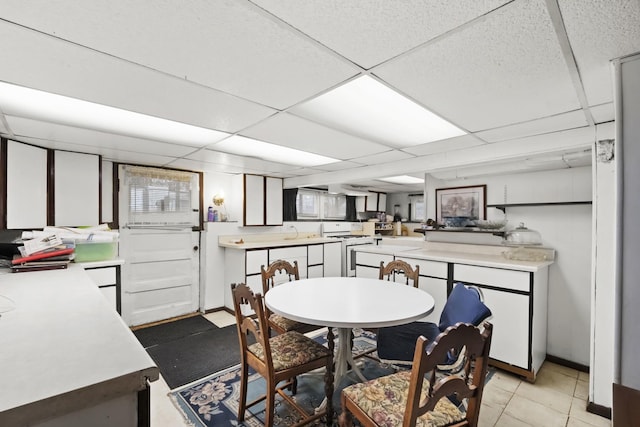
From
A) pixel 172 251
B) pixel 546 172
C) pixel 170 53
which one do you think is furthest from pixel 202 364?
pixel 546 172

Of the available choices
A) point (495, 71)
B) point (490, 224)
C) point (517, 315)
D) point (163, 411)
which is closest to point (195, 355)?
point (163, 411)

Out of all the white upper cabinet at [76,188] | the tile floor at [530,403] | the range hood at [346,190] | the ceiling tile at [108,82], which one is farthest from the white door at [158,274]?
the range hood at [346,190]

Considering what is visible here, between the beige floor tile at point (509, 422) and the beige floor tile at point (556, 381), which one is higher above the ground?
Answer: the beige floor tile at point (509, 422)

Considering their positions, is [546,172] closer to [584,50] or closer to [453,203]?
[453,203]

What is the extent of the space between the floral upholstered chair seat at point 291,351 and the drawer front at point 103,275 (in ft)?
5.72

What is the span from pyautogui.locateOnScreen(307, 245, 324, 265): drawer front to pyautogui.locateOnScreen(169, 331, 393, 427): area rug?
90.8 inches

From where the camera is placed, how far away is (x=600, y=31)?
1081 mm

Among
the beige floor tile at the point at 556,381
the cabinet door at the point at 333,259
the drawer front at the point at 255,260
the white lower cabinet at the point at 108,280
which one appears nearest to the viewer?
the beige floor tile at the point at 556,381

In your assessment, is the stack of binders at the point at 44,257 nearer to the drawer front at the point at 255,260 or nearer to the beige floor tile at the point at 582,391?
the drawer front at the point at 255,260

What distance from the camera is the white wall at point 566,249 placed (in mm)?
2811

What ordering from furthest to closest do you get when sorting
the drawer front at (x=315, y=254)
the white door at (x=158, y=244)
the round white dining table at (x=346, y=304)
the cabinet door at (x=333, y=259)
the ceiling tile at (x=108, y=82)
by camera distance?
the cabinet door at (x=333, y=259) < the drawer front at (x=315, y=254) < the white door at (x=158, y=244) < the round white dining table at (x=346, y=304) < the ceiling tile at (x=108, y=82)

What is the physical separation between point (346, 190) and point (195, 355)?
431 cm

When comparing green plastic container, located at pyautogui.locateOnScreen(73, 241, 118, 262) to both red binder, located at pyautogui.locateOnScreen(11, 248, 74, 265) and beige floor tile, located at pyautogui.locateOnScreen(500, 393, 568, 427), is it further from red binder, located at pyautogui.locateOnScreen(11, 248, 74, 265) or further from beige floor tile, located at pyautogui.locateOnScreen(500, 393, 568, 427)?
beige floor tile, located at pyautogui.locateOnScreen(500, 393, 568, 427)

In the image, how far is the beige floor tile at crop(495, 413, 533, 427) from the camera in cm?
196
